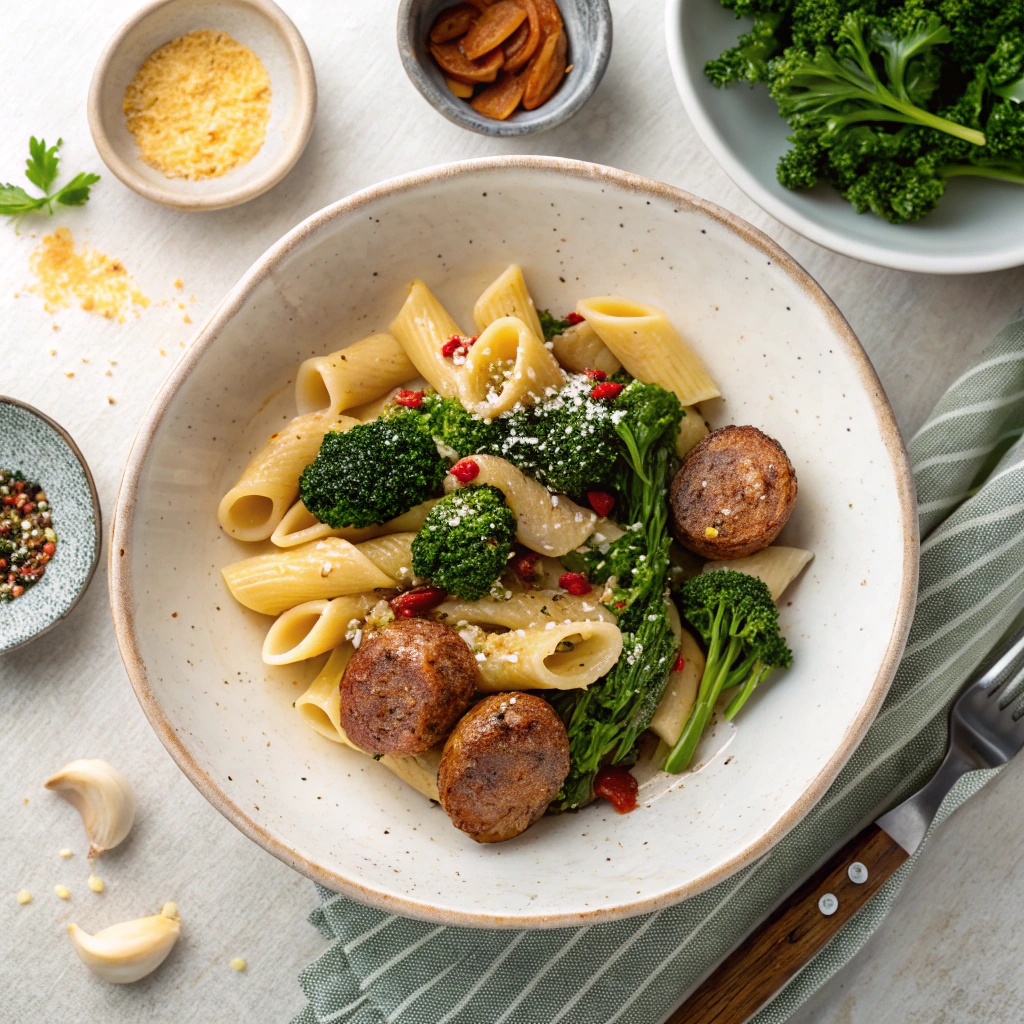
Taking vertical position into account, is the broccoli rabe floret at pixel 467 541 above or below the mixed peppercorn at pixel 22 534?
above

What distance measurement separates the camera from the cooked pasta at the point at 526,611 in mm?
2926

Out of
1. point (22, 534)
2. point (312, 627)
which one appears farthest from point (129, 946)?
point (22, 534)

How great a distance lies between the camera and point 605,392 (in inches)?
118

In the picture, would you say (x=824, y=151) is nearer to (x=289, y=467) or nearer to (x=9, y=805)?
(x=289, y=467)

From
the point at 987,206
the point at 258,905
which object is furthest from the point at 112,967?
the point at 987,206

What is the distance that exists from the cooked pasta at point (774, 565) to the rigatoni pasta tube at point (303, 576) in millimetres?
1141

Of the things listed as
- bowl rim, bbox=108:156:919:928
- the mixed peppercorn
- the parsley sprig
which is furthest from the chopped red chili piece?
the parsley sprig

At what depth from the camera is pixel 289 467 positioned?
3.05 m

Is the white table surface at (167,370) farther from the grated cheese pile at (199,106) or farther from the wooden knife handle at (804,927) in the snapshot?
the wooden knife handle at (804,927)

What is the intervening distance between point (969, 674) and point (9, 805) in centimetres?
360

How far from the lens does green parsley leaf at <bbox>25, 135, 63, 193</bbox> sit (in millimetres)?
3449

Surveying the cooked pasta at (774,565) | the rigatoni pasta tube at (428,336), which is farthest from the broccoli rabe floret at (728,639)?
the rigatoni pasta tube at (428,336)

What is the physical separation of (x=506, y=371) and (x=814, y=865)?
2078 mm

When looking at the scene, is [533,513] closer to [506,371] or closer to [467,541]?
Answer: [467,541]
